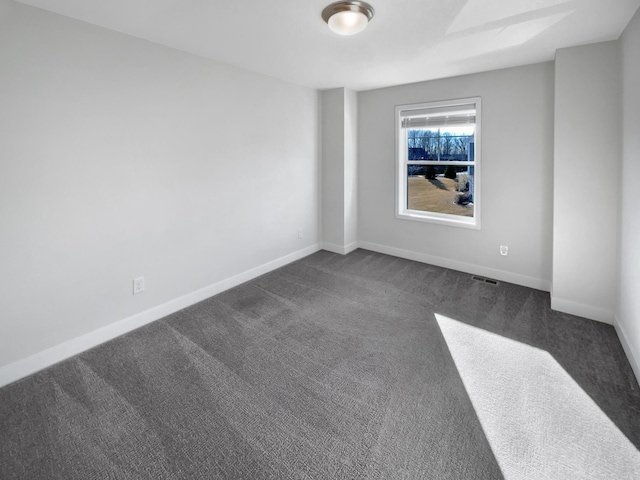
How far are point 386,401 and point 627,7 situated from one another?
2.91 m

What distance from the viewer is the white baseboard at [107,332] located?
2203mm

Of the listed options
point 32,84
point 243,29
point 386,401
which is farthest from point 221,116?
point 386,401

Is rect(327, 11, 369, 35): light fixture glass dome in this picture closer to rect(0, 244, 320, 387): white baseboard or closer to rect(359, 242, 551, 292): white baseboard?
rect(0, 244, 320, 387): white baseboard

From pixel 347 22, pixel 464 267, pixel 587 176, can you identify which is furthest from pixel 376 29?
pixel 464 267

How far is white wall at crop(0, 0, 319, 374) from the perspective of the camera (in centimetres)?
213

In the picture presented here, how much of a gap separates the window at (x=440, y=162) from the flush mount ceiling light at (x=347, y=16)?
6.95ft

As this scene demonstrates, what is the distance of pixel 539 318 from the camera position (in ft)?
9.68

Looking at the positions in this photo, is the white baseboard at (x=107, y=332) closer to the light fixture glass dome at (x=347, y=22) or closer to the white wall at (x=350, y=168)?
the white wall at (x=350, y=168)

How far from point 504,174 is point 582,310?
1.55 meters

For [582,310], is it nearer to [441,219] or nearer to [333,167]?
[441,219]

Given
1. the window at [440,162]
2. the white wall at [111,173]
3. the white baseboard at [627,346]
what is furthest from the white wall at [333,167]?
the white baseboard at [627,346]

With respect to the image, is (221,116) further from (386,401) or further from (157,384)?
(386,401)

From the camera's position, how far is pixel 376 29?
8.07 feet

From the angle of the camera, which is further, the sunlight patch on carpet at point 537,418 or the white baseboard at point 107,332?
the white baseboard at point 107,332
